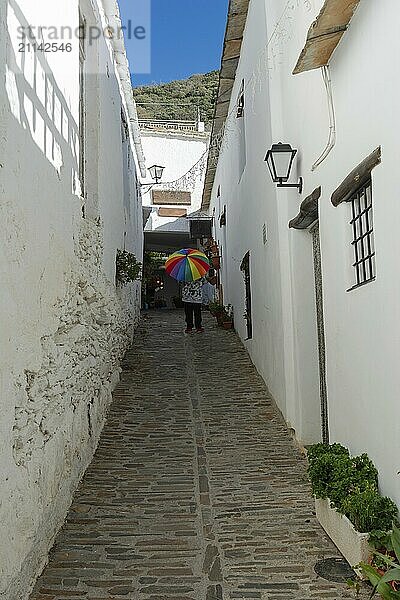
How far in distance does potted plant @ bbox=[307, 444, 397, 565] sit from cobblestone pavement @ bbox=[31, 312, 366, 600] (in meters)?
0.24

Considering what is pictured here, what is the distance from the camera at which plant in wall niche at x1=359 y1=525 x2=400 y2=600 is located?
3314 mm

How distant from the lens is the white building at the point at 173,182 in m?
24.1

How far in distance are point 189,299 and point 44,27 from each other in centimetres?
1020

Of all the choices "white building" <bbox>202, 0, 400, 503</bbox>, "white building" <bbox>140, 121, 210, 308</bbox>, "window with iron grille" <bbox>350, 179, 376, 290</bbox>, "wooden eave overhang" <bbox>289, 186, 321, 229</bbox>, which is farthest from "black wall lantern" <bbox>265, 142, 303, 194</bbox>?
"white building" <bbox>140, 121, 210, 308</bbox>

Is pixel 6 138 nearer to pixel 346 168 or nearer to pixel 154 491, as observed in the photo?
pixel 346 168

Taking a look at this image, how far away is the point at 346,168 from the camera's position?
16.1 ft

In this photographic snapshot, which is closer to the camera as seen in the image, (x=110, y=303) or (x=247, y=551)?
(x=247, y=551)

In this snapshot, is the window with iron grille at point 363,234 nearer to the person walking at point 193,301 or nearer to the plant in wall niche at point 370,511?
the plant in wall niche at point 370,511

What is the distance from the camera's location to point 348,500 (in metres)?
4.20

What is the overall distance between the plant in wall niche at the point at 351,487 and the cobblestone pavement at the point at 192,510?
462mm

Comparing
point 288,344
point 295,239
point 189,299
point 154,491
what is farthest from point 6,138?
Answer: point 189,299

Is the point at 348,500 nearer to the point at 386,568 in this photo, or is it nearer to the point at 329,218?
the point at 386,568

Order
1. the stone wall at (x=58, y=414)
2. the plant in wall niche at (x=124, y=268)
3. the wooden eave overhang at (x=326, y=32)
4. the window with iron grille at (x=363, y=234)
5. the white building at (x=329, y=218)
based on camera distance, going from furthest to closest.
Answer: the plant in wall niche at (x=124, y=268), the window with iron grille at (x=363, y=234), the wooden eave overhang at (x=326, y=32), the white building at (x=329, y=218), the stone wall at (x=58, y=414)

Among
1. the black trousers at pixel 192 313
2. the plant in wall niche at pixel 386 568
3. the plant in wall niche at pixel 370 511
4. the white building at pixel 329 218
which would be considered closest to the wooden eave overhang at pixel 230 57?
the white building at pixel 329 218
